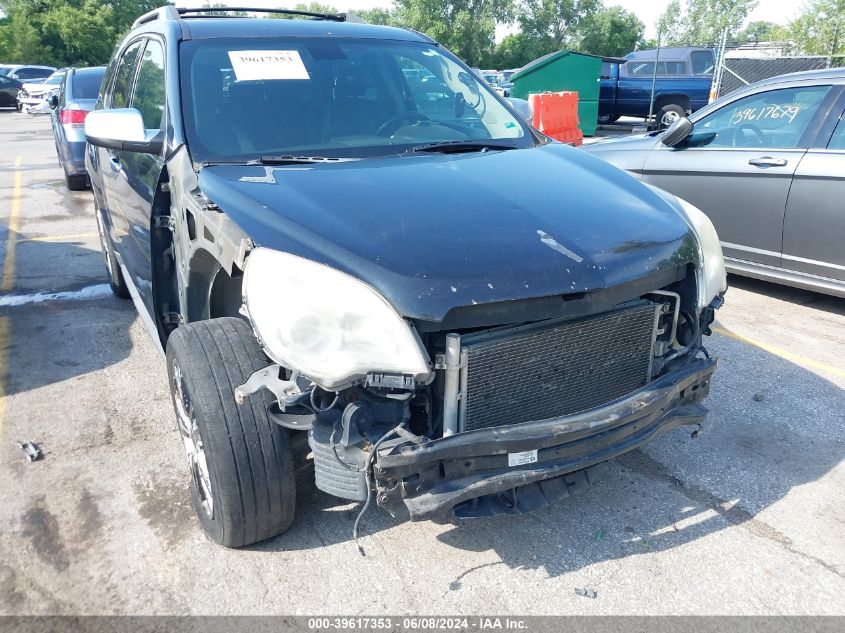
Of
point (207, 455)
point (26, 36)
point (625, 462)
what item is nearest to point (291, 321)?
point (207, 455)

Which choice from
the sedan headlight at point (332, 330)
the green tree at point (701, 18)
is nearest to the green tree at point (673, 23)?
the green tree at point (701, 18)

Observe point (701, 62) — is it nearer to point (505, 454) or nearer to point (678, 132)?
point (678, 132)

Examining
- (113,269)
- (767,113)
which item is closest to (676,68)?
(767,113)

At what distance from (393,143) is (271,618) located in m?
2.12

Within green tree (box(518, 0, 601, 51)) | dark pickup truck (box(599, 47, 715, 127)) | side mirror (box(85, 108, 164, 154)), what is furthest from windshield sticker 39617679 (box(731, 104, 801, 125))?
green tree (box(518, 0, 601, 51))

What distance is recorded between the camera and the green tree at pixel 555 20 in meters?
61.9

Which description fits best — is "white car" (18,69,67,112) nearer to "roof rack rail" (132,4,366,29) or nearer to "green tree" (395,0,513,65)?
"roof rack rail" (132,4,366,29)

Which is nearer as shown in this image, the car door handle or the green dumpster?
the car door handle

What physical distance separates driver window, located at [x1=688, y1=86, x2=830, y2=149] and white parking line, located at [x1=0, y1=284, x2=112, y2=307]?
16.5ft

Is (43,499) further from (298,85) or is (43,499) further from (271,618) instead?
(298,85)

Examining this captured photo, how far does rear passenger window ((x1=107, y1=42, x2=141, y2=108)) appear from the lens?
4293mm

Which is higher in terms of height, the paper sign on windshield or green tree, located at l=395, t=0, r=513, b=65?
green tree, located at l=395, t=0, r=513, b=65

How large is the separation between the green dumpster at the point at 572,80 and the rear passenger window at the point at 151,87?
13.8 meters

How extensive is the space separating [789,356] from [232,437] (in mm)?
3717
